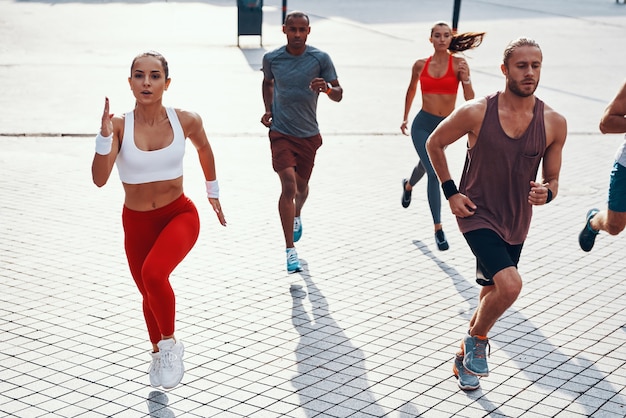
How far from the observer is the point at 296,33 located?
7.66m

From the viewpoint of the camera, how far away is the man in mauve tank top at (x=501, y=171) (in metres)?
5.17

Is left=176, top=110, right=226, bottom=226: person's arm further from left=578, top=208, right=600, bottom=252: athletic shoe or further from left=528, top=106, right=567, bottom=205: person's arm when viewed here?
left=578, top=208, right=600, bottom=252: athletic shoe

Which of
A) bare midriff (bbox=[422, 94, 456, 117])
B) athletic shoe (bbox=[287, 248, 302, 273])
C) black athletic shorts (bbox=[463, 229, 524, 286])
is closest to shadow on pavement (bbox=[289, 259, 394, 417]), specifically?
athletic shoe (bbox=[287, 248, 302, 273])

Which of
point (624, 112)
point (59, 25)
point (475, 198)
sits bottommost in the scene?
point (59, 25)

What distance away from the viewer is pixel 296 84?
7.77m

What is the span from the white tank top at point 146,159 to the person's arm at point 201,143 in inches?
3.1

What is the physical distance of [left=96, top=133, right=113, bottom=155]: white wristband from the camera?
4.99 m

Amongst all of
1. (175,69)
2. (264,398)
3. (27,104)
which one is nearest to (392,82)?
(175,69)

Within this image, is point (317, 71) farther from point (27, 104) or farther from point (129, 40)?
point (129, 40)

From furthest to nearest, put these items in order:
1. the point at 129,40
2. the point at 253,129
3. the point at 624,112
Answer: the point at 129,40
the point at 253,129
the point at 624,112

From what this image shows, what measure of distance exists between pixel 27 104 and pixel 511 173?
429 inches

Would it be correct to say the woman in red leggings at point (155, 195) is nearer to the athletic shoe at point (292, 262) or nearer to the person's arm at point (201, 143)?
the person's arm at point (201, 143)

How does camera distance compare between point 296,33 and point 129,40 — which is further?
point 129,40

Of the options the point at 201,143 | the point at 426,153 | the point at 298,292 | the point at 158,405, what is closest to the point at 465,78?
the point at 426,153
